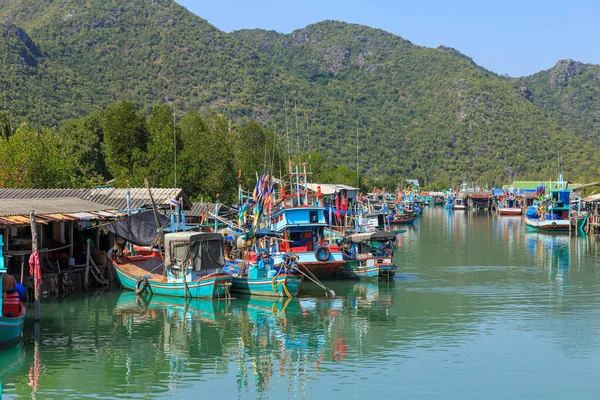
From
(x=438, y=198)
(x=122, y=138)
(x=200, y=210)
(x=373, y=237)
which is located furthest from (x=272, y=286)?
(x=438, y=198)

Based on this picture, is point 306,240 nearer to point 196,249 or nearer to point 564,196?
point 196,249

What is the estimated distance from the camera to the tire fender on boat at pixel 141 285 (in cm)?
3850

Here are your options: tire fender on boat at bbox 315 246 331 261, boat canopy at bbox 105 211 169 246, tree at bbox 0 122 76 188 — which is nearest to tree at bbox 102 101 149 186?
tree at bbox 0 122 76 188

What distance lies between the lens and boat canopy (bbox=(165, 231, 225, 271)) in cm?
3641

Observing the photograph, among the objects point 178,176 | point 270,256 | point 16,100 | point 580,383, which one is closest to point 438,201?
point 16,100

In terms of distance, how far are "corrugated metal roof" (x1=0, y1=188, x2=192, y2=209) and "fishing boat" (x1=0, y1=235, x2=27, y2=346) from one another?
18734 millimetres

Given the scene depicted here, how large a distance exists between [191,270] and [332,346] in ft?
34.8

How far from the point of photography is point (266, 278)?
3762 centimetres

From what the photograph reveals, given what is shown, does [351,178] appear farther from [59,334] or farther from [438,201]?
[59,334]

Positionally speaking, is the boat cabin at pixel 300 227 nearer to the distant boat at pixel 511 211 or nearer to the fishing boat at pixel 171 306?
the fishing boat at pixel 171 306

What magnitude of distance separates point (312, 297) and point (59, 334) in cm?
1296

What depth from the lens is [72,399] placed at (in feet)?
73.7

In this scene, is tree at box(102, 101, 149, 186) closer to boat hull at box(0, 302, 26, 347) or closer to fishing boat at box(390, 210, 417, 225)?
boat hull at box(0, 302, 26, 347)

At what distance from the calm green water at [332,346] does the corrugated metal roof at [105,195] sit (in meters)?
9.94
